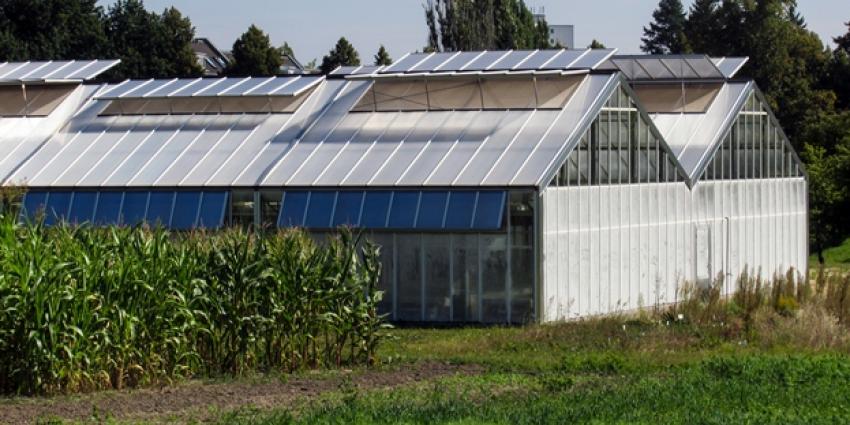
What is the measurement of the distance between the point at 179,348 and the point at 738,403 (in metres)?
7.79

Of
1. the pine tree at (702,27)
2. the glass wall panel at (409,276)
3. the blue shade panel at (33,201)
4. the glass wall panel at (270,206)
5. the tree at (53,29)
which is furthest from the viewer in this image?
the pine tree at (702,27)

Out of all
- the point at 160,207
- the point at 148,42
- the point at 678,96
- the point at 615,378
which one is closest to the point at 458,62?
the point at 160,207

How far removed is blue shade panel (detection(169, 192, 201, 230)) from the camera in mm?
35219

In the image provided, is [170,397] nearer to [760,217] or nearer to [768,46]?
[760,217]

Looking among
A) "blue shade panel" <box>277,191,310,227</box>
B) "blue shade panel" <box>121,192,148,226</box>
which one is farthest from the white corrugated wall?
"blue shade panel" <box>121,192,148,226</box>

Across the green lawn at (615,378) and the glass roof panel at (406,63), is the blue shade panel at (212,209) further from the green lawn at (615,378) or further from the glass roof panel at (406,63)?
the green lawn at (615,378)

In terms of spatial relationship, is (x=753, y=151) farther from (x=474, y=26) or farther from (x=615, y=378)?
(x=474, y=26)

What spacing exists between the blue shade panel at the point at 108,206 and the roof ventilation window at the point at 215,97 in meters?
4.39

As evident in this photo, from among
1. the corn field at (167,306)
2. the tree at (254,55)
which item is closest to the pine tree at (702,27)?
the tree at (254,55)

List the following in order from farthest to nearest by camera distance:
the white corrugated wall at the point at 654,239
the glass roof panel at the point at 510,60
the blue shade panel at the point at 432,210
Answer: the glass roof panel at the point at 510,60 < the white corrugated wall at the point at 654,239 < the blue shade panel at the point at 432,210

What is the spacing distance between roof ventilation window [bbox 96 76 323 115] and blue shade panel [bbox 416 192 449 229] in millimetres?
6981

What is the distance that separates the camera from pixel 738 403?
1844cm

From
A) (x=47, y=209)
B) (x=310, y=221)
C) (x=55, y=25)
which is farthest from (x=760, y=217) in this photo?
(x=55, y=25)

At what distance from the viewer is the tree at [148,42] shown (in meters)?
74.4
